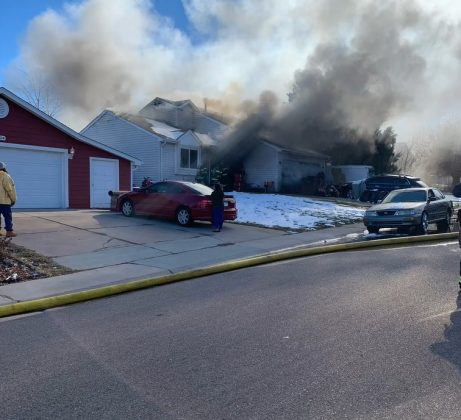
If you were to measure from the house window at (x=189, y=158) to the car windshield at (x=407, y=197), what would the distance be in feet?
47.6

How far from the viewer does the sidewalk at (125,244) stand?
7.73 meters

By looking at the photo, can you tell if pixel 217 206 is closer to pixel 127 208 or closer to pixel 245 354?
pixel 127 208

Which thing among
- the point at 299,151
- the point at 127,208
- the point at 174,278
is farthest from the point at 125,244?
the point at 299,151

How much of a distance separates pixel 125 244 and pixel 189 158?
53.8 feet

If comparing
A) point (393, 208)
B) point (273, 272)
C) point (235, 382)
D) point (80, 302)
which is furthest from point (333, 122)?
point (235, 382)

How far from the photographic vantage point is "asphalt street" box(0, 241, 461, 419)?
3.35 m

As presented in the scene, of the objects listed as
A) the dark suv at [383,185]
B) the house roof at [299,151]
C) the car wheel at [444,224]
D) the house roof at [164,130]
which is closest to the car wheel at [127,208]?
the car wheel at [444,224]

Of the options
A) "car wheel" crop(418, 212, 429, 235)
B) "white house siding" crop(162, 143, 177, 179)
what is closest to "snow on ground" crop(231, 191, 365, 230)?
"car wheel" crop(418, 212, 429, 235)

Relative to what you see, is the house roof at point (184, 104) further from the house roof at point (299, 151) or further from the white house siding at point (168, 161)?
the white house siding at point (168, 161)

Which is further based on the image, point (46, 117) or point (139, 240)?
point (46, 117)

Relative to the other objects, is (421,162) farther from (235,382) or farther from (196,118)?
(235,382)

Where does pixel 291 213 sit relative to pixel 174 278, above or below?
above

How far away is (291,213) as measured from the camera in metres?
18.1

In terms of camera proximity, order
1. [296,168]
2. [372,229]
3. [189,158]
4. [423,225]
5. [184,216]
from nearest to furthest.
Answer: [423,225]
[372,229]
[184,216]
[189,158]
[296,168]
